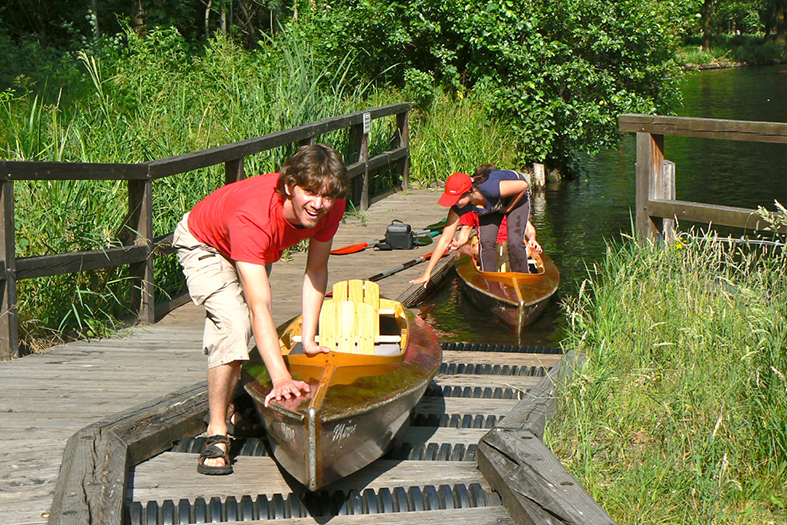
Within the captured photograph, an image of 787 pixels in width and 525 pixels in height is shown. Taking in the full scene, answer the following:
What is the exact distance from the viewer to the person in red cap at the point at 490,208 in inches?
319

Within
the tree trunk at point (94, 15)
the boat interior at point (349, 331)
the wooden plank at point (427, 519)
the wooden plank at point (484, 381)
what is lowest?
the wooden plank at point (484, 381)

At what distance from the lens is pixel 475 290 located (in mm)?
8586

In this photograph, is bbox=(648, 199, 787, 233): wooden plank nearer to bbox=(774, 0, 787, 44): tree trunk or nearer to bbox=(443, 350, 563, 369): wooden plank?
bbox=(443, 350, 563, 369): wooden plank

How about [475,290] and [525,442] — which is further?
[475,290]

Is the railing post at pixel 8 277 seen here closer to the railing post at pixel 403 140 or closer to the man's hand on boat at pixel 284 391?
the man's hand on boat at pixel 284 391

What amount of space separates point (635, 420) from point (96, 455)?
8.32ft

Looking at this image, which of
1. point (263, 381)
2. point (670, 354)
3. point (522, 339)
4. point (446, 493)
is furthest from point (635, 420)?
point (522, 339)

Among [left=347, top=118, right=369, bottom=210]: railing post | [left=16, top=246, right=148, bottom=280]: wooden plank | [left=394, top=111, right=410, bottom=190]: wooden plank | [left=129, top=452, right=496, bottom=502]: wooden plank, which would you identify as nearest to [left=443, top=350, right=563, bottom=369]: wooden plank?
[left=129, top=452, right=496, bottom=502]: wooden plank

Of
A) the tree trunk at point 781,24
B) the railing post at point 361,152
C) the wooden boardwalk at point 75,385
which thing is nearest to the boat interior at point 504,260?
the wooden boardwalk at point 75,385

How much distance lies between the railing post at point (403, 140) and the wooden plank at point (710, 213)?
7218 mm

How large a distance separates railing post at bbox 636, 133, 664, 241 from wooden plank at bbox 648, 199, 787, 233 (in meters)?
0.08

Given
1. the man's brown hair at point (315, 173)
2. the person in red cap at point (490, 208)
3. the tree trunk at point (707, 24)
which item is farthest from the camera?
the tree trunk at point (707, 24)

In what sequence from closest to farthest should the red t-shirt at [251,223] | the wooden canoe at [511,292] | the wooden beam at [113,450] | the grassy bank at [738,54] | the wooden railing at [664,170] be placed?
the wooden beam at [113,450] → the red t-shirt at [251,223] → the wooden railing at [664,170] → the wooden canoe at [511,292] → the grassy bank at [738,54]

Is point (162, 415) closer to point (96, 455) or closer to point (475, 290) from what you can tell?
point (96, 455)
